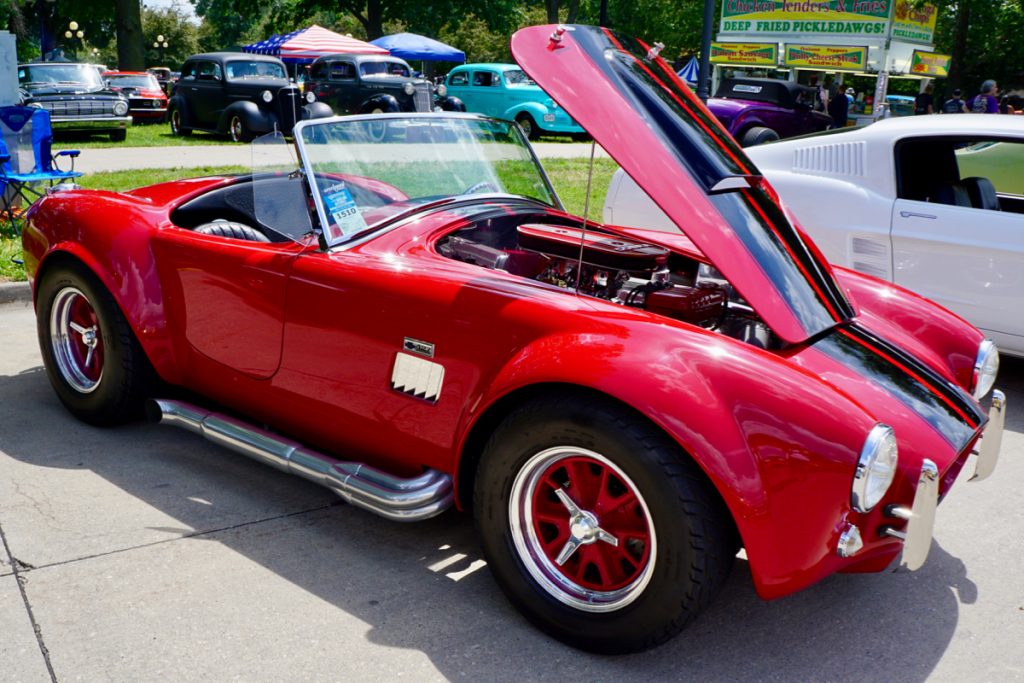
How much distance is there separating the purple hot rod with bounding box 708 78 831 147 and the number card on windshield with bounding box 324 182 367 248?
11881 mm

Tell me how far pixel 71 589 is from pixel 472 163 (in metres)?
2.15

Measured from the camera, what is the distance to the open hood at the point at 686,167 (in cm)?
283

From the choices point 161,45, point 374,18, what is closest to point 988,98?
point 374,18

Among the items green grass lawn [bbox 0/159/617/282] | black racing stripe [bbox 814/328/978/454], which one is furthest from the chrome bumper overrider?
green grass lawn [bbox 0/159/617/282]

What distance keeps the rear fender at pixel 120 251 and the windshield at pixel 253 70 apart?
1534 cm

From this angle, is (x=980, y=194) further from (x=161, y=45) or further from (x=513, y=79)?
(x=161, y=45)

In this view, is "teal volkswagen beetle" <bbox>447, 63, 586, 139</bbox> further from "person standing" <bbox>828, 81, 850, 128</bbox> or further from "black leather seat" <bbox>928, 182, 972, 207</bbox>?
"black leather seat" <bbox>928, 182, 972, 207</bbox>

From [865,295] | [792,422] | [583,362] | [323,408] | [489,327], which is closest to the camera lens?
[792,422]

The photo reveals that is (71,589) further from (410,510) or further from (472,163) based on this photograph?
(472,163)

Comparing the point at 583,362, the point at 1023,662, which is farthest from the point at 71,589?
the point at 1023,662

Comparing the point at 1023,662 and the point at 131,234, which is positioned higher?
the point at 131,234

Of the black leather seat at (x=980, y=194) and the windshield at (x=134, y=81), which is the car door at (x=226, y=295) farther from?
the windshield at (x=134, y=81)

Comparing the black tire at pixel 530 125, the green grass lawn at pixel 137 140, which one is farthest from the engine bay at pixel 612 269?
the black tire at pixel 530 125

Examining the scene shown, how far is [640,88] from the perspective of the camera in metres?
3.03
